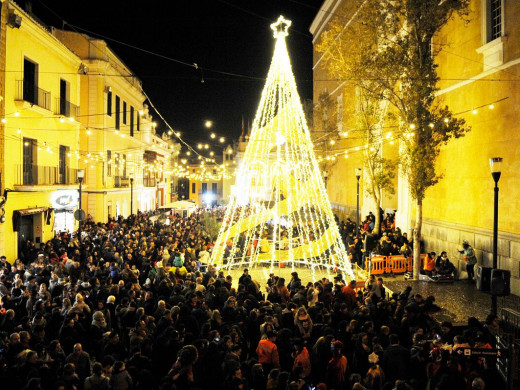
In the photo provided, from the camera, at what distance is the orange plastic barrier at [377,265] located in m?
15.3

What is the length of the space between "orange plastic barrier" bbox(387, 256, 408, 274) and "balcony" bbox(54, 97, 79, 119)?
16.9 meters

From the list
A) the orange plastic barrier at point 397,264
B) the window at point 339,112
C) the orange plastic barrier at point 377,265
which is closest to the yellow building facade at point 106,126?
the window at point 339,112

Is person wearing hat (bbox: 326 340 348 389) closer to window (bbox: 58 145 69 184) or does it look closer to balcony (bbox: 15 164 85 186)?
balcony (bbox: 15 164 85 186)

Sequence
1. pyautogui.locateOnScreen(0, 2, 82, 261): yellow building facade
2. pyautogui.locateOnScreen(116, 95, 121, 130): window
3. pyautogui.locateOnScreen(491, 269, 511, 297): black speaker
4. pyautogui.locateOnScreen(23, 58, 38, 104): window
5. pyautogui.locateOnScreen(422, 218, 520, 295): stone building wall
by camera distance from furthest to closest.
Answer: pyautogui.locateOnScreen(116, 95, 121, 130): window → pyautogui.locateOnScreen(23, 58, 38, 104): window → pyautogui.locateOnScreen(0, 2, 82, 261): yellow building facade → pyautogui.locateOnScreen(422, 218, 520, 295): stone building wall → pyautogui.locateOnScreen(491, 269, 511, 297): black speaker

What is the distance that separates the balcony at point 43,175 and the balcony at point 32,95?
9.33ft

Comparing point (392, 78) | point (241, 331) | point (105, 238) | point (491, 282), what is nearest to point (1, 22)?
point (105, 238)

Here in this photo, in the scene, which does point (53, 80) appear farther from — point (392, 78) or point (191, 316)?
point (191, 316)

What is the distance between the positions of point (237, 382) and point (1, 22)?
1672 cm

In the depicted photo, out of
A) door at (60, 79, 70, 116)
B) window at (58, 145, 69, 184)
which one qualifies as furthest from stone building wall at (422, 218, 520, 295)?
door at (60, 79, 70, 116)

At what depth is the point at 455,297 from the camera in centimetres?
1215

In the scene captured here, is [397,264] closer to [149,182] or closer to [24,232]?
[24,232]

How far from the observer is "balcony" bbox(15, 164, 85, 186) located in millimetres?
18031

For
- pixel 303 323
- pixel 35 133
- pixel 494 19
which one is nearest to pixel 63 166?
pixel 35 133

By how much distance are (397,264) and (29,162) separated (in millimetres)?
16101
